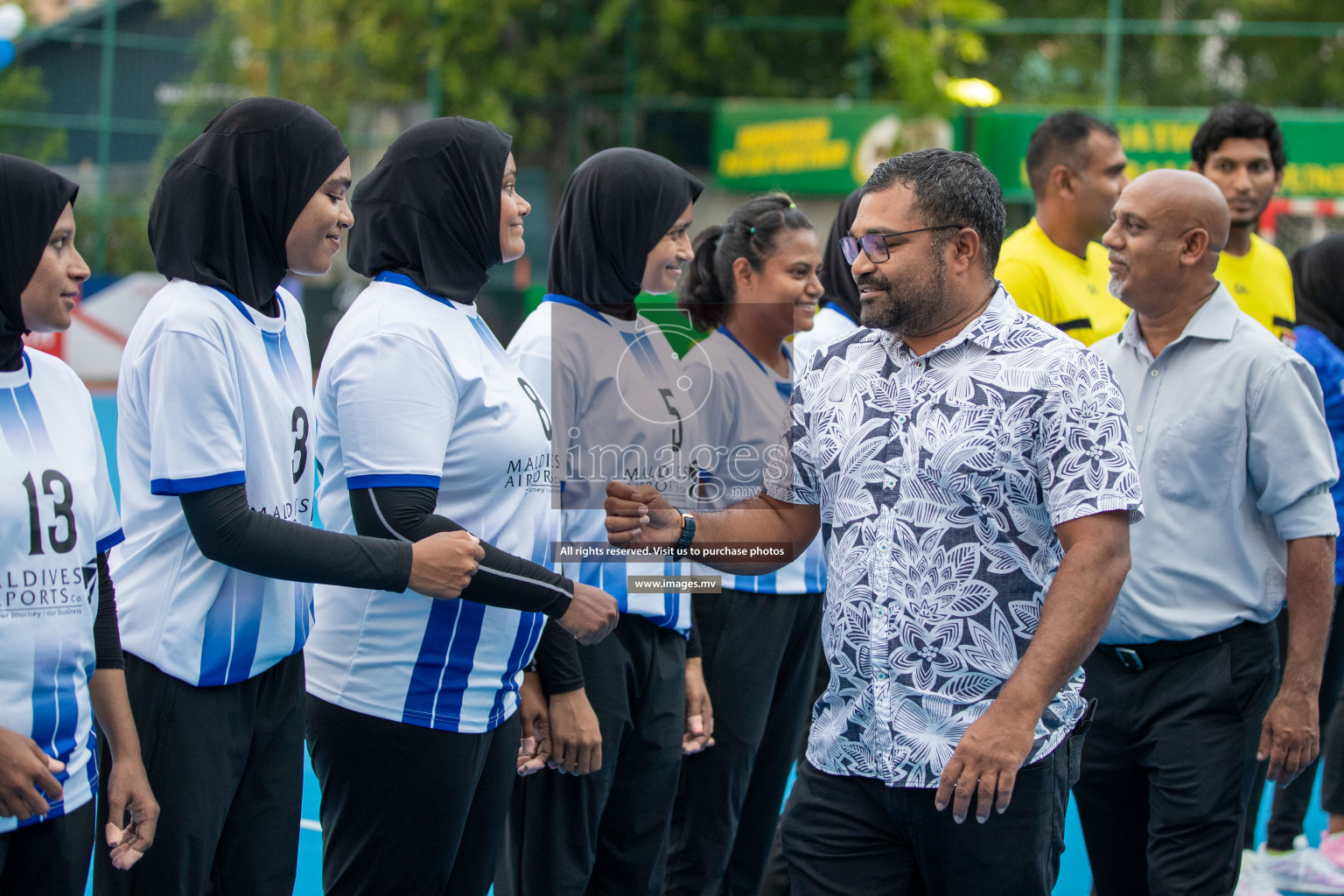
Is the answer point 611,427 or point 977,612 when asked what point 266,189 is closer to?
point 611,427

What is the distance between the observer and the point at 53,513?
2.41 m

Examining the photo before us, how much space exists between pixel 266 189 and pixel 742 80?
19.4m

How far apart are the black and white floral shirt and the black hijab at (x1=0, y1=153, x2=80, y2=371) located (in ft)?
5.31

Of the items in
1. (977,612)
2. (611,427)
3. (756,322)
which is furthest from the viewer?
(756,322)

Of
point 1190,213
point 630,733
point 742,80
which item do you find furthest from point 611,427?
point 742,80

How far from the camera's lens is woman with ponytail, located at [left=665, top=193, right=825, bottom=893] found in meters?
3.83

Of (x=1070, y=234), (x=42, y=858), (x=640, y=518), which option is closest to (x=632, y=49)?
(x=1070, y=234)

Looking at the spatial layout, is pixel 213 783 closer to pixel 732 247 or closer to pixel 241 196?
pixel 241 196

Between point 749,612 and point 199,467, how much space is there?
1867mm

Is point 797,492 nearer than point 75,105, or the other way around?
point 797,492

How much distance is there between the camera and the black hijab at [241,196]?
2705 millimetres

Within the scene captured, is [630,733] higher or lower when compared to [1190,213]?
lower

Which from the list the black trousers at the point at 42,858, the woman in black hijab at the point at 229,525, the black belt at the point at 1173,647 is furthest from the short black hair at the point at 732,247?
the black trousers at the point at 42,858

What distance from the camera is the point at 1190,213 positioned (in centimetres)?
366
